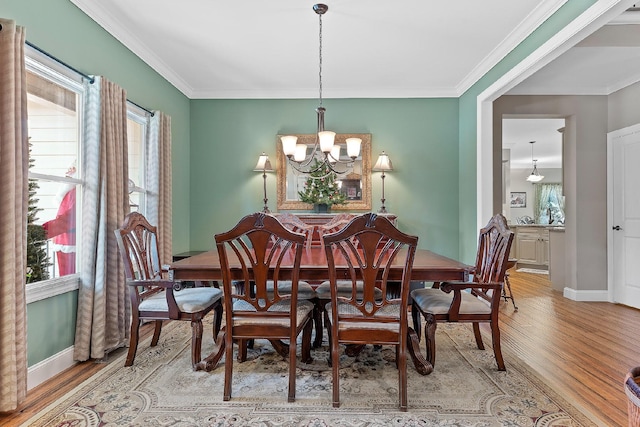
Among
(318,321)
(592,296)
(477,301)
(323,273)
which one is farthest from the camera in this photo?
(592,296)

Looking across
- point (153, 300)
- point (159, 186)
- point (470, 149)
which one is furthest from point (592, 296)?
point (159, 186)

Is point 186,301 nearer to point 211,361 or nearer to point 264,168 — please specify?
point 211,361

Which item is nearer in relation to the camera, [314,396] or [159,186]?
[314,396]

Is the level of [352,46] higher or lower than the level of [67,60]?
higher

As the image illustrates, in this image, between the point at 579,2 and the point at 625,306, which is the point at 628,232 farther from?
the point at 579,2

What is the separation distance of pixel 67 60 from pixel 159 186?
4.63 ft

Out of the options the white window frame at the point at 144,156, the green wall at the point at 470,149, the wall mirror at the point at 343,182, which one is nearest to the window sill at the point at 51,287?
the white window frame at the point at 144,156

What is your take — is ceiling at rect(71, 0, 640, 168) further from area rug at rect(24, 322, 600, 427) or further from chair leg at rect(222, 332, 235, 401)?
area rug at rect(24, 322, 600, 427)

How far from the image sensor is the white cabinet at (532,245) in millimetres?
7070

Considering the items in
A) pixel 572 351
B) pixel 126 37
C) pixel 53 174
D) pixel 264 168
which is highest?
pixel 126 37

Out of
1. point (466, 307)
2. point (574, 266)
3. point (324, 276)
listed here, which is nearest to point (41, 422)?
point (324, 276)

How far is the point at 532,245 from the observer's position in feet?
23.7

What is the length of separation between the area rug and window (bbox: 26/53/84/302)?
76 centimetres

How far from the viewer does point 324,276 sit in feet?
7.18
